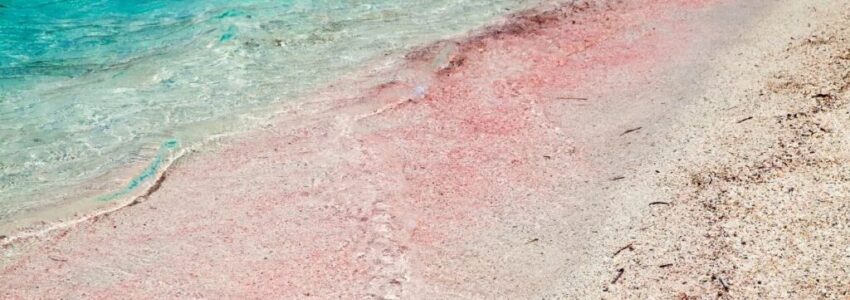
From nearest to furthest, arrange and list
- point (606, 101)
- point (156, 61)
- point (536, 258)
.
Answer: point (536, 258)
point (606, 101)
point (156, 61)

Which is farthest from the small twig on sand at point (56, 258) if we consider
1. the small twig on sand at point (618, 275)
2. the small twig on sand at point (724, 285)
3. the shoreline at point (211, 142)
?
the small twig on sand at point (724, 285)

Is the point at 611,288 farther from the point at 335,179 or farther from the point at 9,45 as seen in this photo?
the point at 9,45

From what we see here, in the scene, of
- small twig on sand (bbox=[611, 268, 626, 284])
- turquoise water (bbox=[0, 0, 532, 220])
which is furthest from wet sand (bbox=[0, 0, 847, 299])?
turquoise water (bbox=[0, 0, 532, 220])

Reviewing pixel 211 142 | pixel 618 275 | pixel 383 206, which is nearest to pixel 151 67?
pixel 211 142

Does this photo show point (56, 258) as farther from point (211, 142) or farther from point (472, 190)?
point (472, 190)

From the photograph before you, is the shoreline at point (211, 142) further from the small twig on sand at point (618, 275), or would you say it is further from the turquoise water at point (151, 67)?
the small twig on sand at point (618, 275)

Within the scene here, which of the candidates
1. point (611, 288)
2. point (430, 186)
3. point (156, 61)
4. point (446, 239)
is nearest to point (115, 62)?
point (156, 61)
